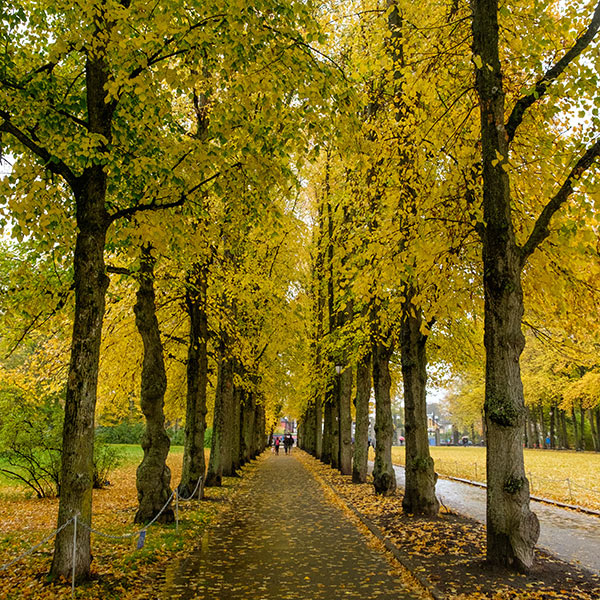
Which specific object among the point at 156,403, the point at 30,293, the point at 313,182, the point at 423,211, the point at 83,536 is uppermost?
the point at 313,182

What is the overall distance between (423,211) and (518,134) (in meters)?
2.02

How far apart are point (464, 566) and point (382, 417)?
25.1 feet

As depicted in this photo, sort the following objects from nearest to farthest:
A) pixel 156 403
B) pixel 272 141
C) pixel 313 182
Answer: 1. pixel 272 141
2. pixel 156 403
3. pixel 313 182

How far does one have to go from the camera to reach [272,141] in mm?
7641


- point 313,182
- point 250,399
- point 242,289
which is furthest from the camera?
point 250,399

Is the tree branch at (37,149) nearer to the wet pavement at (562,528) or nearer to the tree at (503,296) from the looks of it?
the tree at (503,296)

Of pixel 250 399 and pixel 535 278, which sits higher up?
pixel 535 278

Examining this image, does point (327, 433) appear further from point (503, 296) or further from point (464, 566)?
point (503, 296)

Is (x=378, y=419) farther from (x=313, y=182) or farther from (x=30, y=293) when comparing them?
(x=313, y=182)

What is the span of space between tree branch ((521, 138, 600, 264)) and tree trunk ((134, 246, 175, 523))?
23.2ft

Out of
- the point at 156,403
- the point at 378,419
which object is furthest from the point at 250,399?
the point at 156,403

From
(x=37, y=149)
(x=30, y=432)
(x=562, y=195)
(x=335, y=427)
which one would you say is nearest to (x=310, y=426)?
(x=335, y=427)

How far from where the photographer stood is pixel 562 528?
37.4ft

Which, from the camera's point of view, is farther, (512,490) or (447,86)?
(447,86)
